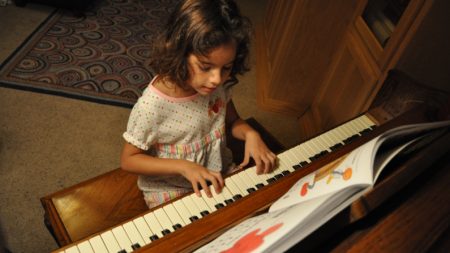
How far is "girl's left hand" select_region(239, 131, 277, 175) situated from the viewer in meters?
1.10

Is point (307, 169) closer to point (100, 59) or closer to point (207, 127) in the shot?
point (207, 127)

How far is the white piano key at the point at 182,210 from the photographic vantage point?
0.91 m

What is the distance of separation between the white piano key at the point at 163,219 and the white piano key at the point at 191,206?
66mm

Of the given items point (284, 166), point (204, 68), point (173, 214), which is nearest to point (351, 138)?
point (284, 166)

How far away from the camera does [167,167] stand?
1099 mm

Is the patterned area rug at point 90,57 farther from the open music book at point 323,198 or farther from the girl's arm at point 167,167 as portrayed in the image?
the open music book at point 323,198

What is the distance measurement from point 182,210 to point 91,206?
1.37 ft

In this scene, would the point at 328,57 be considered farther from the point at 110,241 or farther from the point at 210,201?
the point at 110,241

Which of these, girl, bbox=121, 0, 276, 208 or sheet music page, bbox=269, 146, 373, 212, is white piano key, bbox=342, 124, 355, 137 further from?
sheet music page, bbox=269, 146, 373, 212

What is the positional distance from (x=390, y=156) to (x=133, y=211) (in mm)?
928

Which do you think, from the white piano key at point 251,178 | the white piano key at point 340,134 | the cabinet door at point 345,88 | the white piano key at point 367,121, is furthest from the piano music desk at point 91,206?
the cabinet door at point 345,88

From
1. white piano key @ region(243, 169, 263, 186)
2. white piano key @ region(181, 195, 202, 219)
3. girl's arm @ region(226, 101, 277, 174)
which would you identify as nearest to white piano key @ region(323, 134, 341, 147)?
girl's arm @ region(226, 101, 277, 174)

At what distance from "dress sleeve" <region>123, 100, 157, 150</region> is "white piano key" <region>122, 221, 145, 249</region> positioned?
0.99 feet

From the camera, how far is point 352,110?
1912 mm
